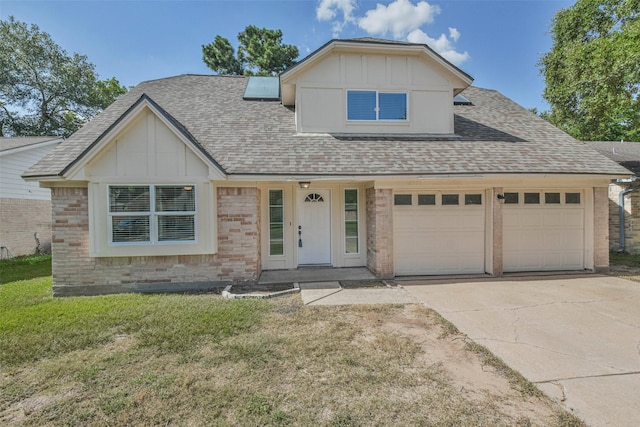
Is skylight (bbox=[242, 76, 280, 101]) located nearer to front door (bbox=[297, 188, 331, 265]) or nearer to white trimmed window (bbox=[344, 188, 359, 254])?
front door (bbox=[297, 188, 331, 265])

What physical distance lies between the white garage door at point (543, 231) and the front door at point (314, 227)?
195 inches

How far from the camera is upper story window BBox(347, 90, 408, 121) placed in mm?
8781

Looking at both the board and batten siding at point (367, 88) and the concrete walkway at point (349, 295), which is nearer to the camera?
the concrete walkway at point (349, 295)

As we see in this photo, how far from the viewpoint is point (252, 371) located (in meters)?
3.43

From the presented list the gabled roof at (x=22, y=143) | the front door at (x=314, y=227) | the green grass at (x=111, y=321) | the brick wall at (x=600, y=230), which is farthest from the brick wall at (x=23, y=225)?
the brick wall at (x=600, y=230)

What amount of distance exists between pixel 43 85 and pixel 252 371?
31.6 metres

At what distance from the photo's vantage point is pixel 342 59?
8680 mm

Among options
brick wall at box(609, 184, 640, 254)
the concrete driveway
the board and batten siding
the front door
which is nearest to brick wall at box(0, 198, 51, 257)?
the front door

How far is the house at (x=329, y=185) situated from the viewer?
21.6ft

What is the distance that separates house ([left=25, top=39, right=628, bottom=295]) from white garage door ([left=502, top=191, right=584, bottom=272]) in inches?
1.3

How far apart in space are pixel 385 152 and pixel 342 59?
316 centimetres

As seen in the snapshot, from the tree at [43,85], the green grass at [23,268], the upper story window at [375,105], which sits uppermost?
the tree at [43,85]

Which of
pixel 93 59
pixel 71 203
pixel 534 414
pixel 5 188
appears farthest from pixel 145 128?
pixel 93 59

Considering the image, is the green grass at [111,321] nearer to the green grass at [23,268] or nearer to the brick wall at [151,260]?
the brick wall at [151,260]
